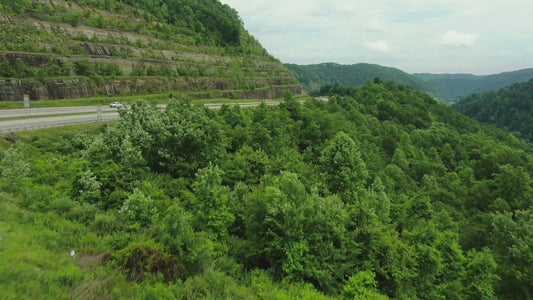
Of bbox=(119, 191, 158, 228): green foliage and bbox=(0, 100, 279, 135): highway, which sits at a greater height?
bbox=(0, 100, 279, 135): highway

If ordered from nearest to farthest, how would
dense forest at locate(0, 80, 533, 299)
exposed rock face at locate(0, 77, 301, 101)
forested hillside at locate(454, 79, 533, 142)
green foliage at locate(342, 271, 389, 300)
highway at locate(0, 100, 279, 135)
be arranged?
1. dense forest at locate(0, 80, 533, 299)
2. green foliage at locate(342, 271, 389, 300)
3. highway at locate(0, 100, 279, 135)
4. exposed rock face at locate(0, 77, 301, 101)
5. forested hillside at locate(454, 79, 533, 142)

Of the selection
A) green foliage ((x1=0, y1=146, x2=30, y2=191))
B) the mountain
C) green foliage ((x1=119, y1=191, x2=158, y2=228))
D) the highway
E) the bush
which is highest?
the mountain

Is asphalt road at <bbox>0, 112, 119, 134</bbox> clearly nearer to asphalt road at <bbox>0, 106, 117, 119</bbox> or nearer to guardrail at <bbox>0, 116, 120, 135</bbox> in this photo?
guardrail at <bbox>0, 116, 120, 135</bbox>

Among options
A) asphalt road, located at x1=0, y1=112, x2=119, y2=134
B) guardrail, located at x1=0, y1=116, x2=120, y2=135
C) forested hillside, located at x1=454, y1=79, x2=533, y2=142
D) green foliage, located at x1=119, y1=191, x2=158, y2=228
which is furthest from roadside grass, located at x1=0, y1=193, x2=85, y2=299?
forested hillside, located at x1=454, y1=79, x2=533, y2=142

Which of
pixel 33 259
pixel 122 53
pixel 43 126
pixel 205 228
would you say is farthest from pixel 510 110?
pixel 33 259

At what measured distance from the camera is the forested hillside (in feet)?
489

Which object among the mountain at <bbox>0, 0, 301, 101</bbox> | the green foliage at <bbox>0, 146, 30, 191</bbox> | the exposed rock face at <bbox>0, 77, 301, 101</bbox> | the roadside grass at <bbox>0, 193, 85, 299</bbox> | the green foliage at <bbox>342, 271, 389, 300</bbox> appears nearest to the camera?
the roadside grass at <bbox>0, 193, 85, 299</bbox>

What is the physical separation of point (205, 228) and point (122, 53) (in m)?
48.6

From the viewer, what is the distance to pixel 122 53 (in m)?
52.7

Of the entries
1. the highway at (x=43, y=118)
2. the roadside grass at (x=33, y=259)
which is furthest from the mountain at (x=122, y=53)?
the roadside grass at (x=33, y=259)

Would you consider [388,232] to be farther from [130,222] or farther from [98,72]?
[98,72]

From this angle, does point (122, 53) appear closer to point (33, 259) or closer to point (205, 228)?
point (205, 228)

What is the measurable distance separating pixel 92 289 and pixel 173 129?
1561 centimetres

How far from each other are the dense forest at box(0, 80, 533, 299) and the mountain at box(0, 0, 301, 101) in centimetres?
1996
